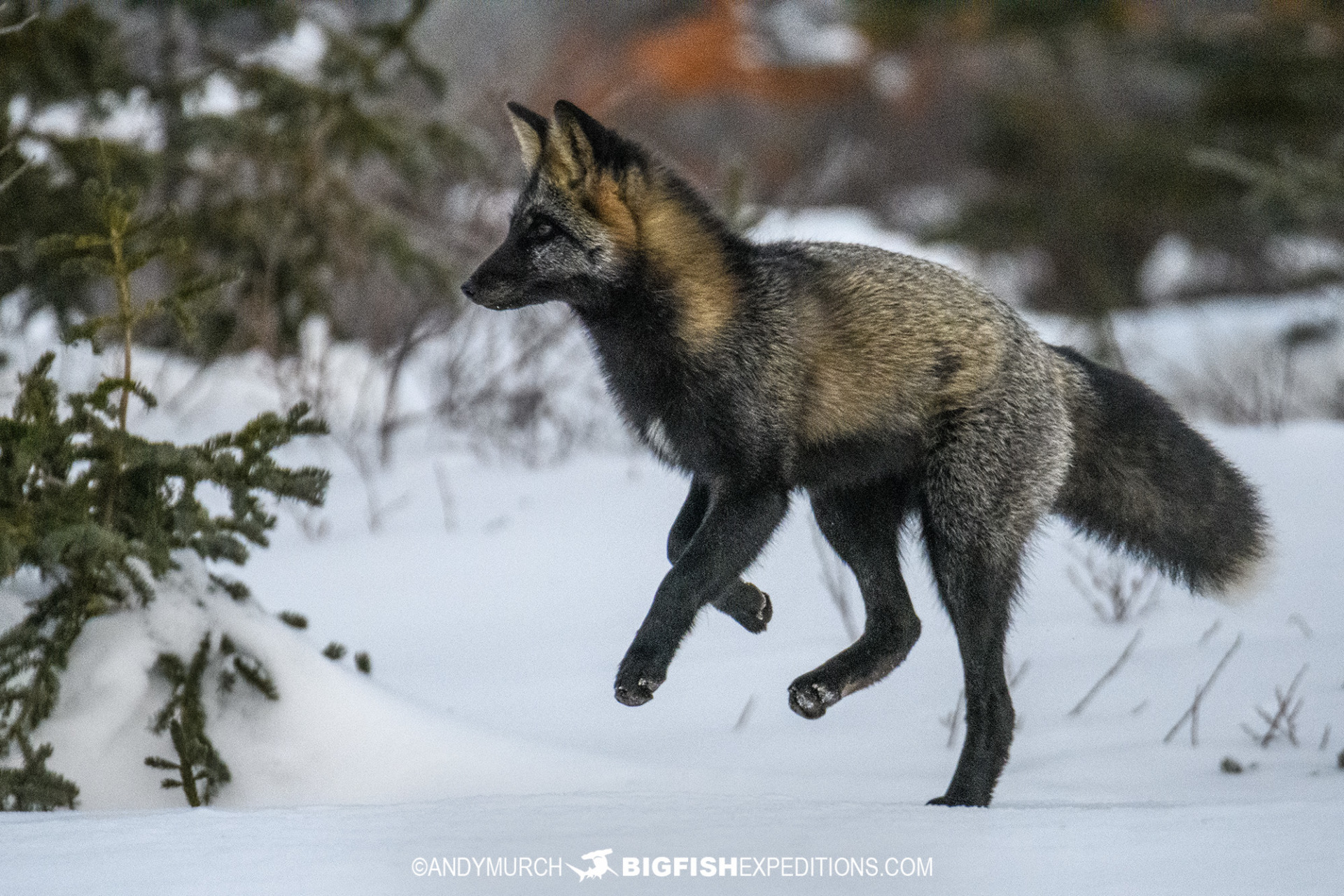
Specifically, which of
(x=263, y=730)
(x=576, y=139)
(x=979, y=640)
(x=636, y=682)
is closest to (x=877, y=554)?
(x=979, y=640)

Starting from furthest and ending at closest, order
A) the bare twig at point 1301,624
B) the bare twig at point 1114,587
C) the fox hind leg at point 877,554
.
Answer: the bare twig at point 1114,587 < the bare twig at point 1301,624 < the fox hind leg at point 877,554

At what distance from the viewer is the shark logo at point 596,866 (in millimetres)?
2508

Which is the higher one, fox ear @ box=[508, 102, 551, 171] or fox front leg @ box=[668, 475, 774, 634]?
fox ear @ box=[508, 102, 551, 171]

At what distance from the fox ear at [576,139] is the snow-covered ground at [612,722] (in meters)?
1.78

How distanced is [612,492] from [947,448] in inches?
157

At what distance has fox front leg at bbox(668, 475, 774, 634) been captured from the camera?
13.3ft

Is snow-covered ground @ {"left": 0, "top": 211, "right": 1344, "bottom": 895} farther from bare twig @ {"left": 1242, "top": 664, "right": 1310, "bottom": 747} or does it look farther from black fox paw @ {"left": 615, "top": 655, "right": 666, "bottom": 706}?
black fox paw @ {"left": 615, "top": 655, "right": 666, "bottom": 706}

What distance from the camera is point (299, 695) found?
435 centimetres

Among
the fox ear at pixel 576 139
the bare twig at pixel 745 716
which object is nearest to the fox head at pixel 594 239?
the fox ear at pixel 576 139

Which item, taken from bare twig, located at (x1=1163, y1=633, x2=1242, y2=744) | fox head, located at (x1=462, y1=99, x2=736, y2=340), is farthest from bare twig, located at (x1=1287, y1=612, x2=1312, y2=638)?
fox head, located at (x1=462, y1=99, x2=736, y2=340)

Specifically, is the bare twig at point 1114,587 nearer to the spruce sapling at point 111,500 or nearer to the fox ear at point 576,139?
the fox ear at point 576,139

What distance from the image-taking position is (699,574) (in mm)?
→ 3627

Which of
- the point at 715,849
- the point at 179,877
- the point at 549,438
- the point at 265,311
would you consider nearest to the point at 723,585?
A: the point at 715,849

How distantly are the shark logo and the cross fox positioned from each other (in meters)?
1.01
